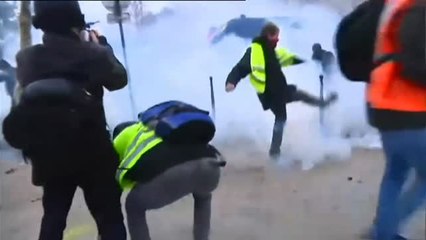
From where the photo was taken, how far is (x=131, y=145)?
268 cm

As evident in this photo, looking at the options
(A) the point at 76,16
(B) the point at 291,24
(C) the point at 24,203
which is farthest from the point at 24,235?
(B) the point at 291,24

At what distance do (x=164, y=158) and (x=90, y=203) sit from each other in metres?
0.31

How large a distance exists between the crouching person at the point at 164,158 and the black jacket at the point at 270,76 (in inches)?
7.7

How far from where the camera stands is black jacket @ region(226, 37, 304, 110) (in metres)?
2.77

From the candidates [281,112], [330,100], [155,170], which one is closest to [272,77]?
[281,112]

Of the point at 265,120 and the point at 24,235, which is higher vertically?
the point at 265,120

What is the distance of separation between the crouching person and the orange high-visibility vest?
555 mm

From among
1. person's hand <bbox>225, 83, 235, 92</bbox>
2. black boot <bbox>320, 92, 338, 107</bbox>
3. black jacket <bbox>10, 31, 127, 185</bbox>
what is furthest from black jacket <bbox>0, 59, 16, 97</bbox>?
black boot <bbox>320, 92, 338, 107</bbox>

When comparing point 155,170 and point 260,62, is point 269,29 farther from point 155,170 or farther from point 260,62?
point 155,170

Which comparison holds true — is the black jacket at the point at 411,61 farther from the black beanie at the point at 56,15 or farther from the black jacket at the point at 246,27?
the black beanie at the point at 56,15

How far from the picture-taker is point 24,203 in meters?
2.95

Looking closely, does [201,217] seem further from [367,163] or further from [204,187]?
[367,163]

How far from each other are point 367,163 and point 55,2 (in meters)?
1.20

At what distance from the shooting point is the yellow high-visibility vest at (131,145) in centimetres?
265
